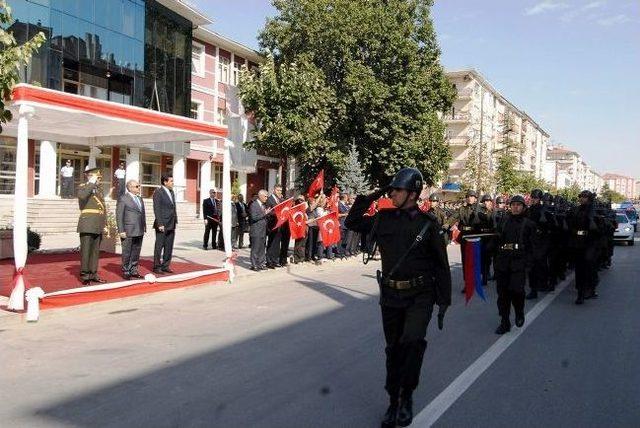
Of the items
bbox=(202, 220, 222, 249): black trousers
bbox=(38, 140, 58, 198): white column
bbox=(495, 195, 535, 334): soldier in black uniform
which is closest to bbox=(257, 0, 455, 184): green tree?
bbox=(38, 140, 58, 198): white column

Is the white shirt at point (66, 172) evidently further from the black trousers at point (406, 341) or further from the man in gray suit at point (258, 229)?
the black trousers at point (406, 341)

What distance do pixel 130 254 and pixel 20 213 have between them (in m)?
2.66

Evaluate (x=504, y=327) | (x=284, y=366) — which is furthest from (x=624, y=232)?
(x=284, y=366)

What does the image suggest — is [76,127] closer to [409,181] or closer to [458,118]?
[409,181]

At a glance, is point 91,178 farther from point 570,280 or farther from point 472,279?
point 570,280

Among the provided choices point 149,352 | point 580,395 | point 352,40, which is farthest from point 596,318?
point 352,40

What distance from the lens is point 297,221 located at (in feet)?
45.8

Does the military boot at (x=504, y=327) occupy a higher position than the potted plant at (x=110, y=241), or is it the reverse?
the potted plant at (x=110, y=241)

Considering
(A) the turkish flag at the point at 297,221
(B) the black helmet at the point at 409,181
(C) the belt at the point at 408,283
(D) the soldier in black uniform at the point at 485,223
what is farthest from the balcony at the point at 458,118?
(C) the belt at the point at 408,283

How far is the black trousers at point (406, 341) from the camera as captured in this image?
167 inches

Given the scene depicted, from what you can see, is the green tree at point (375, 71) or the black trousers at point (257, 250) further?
the green tree at point (375, 71)

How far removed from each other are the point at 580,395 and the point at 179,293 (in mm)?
7037

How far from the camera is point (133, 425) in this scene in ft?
13.9

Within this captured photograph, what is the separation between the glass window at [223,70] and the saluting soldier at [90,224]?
29.0 metres
